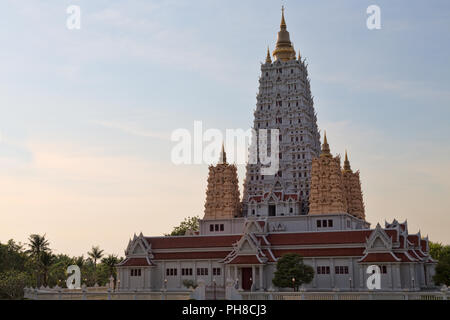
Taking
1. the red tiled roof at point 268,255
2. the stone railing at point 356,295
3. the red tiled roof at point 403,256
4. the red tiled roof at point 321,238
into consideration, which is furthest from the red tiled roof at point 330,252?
the stone railing at point 356,295

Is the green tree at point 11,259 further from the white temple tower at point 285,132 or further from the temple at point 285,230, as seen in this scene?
the white temple tower at point 285,132

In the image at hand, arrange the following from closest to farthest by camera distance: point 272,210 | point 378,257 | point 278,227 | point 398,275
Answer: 1. point 398,275
2. point 378,257
3. point 278,227
4. point 272,210

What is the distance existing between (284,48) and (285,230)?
121 ft

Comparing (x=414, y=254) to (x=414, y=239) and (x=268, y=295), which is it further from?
(x=268, y=295)

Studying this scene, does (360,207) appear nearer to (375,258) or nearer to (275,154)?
(275,154)

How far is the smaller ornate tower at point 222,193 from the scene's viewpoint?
102438 mm

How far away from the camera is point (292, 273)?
246 feet

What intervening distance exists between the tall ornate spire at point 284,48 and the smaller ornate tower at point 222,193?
23484 millimetres

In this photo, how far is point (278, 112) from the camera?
109m

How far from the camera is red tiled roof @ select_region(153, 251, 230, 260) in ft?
292

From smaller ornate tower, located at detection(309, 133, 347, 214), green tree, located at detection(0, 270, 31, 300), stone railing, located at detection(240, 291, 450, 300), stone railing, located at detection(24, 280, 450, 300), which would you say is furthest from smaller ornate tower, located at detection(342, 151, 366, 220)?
stone railing, located at detection(240, 291, 450, 300)

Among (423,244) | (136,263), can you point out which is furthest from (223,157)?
(423,244)
